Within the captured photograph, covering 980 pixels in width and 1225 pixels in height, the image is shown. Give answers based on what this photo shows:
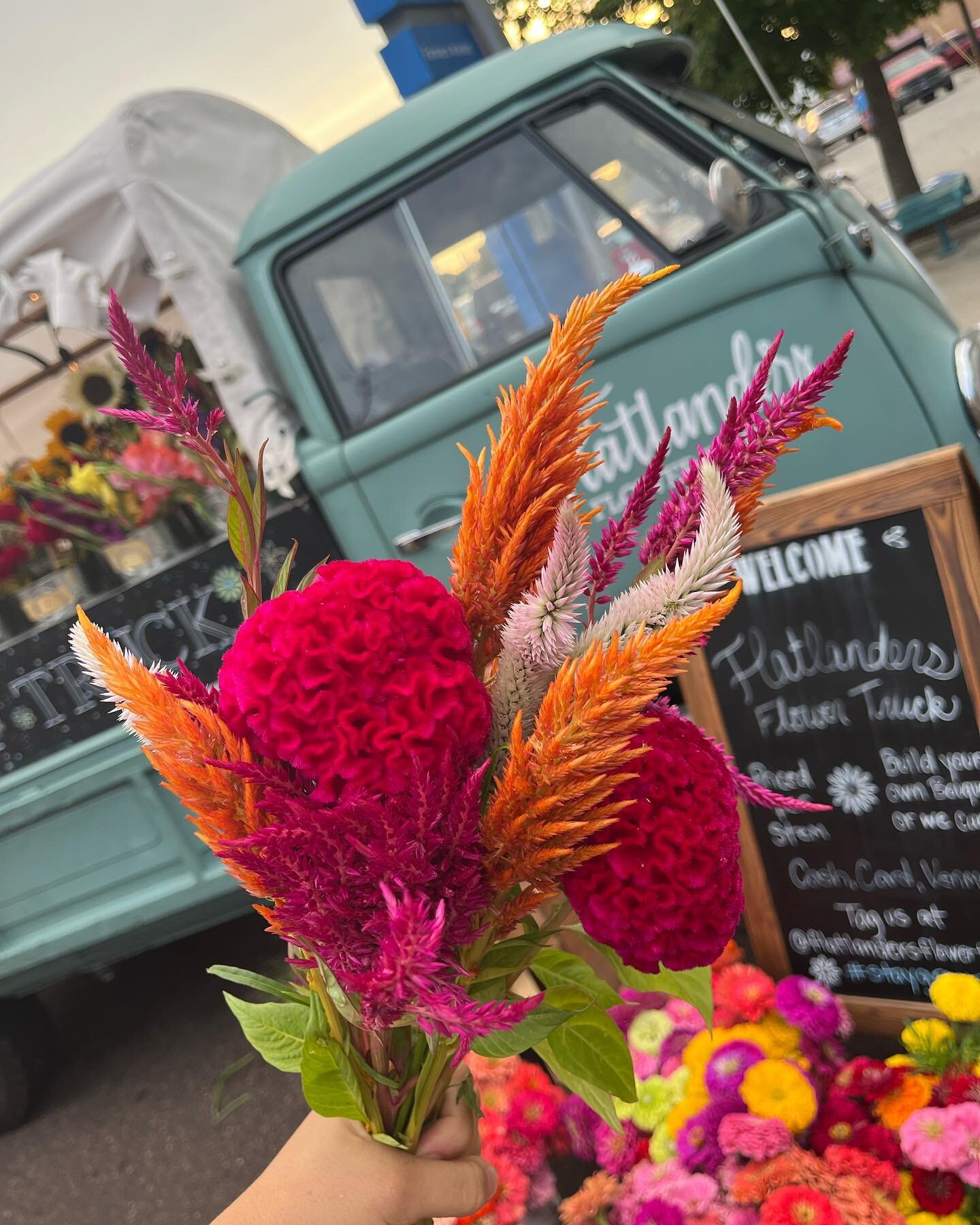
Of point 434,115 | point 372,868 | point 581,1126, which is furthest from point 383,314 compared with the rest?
point 372,868

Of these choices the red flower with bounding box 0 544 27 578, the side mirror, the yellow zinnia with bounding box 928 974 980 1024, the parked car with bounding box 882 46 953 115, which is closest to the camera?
the yellow zinnia with bounding box 928 974 980 1024

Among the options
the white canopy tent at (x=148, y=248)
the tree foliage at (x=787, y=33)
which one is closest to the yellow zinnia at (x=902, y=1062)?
the white canopy tent at (x=148, y=248)

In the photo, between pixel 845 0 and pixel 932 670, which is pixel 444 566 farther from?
pixel 845 0

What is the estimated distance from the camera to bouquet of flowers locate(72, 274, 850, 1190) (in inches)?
26.0

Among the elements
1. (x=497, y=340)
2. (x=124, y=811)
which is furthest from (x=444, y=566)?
(x=124, y=811)

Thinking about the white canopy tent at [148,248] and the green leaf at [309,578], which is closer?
the green leaf at [309,578]

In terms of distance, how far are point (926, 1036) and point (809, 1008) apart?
21 centimetres

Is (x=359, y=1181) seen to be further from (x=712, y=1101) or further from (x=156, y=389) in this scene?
(x=712, y=1101)

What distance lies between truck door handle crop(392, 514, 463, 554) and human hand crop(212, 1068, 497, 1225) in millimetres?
2040

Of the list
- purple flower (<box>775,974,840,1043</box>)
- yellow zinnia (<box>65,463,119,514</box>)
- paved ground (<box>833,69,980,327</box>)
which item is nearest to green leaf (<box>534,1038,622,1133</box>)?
purple flower (<box>775,974,840,1043</box>)

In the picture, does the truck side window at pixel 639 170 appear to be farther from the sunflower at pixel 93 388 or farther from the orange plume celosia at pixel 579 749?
the orange plume celosia at pixel 579 749

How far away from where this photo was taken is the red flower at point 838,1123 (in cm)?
148

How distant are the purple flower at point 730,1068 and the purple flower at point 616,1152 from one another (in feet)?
0.58

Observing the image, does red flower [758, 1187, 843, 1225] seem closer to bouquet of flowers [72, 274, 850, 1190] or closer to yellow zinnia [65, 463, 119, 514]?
bouquet of flowers [72, 274, 850, 1190]
